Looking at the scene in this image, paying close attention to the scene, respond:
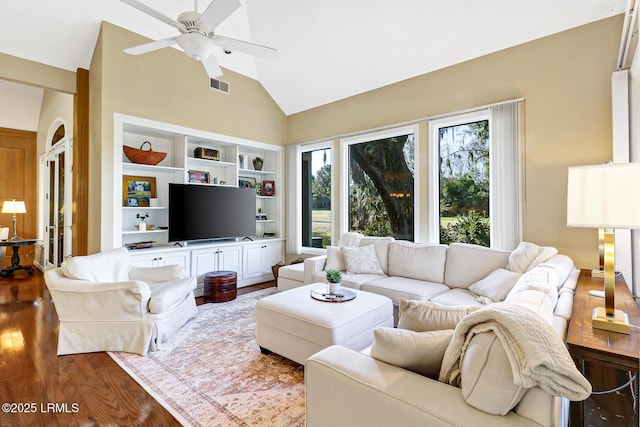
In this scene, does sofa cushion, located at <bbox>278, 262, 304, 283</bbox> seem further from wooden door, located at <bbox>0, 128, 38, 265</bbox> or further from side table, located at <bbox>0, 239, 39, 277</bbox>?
wooden door, located at <bbox>0, 128, 38, 265</bbox>

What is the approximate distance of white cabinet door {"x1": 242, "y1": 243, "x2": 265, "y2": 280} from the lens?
5.12m

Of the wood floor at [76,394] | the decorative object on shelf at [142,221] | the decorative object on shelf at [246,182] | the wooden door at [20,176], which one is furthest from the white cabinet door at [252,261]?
the wooden door at [20,176]

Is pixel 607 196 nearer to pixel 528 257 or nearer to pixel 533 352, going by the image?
pixel 533 352

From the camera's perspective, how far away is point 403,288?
128 inches

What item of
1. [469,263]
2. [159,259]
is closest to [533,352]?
[469,263]

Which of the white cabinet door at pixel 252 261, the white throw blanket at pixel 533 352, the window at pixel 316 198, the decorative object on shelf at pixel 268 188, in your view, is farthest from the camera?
the decorative object on shelf at pixel 268 188

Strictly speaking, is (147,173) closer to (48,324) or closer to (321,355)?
(48,324)

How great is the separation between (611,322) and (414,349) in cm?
98

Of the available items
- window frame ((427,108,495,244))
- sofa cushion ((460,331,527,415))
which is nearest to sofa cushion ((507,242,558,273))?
window frame ((427,108,495,244))

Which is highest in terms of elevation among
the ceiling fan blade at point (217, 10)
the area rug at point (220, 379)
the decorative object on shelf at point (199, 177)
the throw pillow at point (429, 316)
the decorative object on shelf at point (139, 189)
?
the ceiling fan blade at point (217, 10)

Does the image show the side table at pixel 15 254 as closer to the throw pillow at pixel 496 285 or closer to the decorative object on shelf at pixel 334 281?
the decorative object on shelf at pixel 334 281

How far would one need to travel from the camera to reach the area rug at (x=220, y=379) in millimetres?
1942

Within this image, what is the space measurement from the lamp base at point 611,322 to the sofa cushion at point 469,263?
1686mm

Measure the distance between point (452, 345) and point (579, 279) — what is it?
2092 mm
